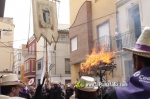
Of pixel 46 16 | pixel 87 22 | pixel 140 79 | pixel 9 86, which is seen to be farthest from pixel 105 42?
pixel 140 79

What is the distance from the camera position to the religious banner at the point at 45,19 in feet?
34.4

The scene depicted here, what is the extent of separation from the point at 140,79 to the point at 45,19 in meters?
9.57

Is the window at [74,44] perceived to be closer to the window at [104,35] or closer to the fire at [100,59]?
the window at [104,35]

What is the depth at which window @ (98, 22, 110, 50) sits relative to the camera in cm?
1703

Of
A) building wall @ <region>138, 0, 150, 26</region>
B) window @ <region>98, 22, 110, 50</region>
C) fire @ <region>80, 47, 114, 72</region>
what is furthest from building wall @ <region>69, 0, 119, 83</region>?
building wall @ <region>138, 0, 150, 26</region>

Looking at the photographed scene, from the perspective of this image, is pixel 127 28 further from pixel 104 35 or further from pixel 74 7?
pixel 74 7

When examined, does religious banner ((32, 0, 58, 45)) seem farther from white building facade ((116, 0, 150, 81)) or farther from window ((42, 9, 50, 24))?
white building facade ((116, 0, 150, 81))

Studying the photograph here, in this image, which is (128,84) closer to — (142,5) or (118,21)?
(142,5)

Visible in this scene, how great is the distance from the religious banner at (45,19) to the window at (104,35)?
6533 millimetres

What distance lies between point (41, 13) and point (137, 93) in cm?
969

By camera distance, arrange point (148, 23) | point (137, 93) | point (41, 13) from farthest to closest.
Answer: point (148, 23), point (41, 13), point (137, 93)

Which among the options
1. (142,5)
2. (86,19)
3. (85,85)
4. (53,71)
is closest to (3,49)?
(53,71)

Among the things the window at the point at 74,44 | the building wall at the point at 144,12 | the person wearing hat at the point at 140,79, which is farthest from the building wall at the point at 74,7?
the person wearing hat at the point at 140,79

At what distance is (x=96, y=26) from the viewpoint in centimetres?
1892
